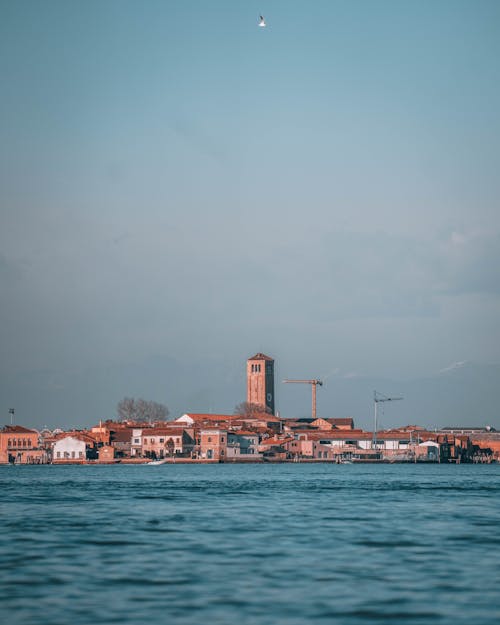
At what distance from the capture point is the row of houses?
530 feet

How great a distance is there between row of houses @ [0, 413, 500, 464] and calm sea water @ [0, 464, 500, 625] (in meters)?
117

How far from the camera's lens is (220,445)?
→ 15938 centimetres

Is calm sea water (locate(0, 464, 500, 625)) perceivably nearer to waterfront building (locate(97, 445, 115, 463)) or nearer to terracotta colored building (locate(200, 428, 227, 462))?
terracotta colored building (locate(200, 428, 227, 462))

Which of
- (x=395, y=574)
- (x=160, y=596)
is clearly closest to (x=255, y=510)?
(x=395, y=574)

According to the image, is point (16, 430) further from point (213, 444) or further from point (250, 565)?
point (250, 565)

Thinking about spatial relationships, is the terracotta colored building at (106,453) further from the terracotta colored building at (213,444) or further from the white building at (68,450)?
the terracotta colored building at (213,444)

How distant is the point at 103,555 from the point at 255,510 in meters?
17.9

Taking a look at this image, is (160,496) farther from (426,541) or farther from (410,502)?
(426,541)

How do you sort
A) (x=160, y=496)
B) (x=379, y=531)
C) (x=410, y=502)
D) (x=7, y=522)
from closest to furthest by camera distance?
(x=379, y=531) < (x=7, y=522) < (x=410, y=502) < (x=160, y=496)

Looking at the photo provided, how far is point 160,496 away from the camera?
182 feet

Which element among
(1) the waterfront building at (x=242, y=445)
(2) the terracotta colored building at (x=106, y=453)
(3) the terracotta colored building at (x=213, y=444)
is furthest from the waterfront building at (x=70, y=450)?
(1) the waterfront building at (x=242, y=445)

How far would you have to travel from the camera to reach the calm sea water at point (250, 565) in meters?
18.2

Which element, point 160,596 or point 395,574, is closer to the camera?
point 160,596

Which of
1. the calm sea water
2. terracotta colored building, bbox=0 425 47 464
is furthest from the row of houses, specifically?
the calm sea water
